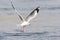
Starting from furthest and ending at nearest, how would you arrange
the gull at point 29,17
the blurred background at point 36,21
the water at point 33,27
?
the blurred background at point 36,21, the water at point 33,27, the gull at point 29,17

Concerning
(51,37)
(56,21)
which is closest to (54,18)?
(56,21)

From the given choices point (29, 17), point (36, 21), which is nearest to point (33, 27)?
point (36, 21)

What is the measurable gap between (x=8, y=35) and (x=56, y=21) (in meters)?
4.45

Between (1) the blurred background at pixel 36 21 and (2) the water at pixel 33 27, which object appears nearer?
(2) the water at pixel 33 27

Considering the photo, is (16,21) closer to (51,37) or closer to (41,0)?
(51,37)

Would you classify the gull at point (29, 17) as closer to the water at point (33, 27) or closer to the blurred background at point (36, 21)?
the water at point (33, 27)

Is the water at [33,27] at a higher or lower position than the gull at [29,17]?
lower

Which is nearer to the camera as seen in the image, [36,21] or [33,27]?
[33,27]

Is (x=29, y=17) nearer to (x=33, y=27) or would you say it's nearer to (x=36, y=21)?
(x=33, y=27)

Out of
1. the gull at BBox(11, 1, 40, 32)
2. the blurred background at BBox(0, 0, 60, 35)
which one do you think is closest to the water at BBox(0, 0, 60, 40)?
the blurred background at BBox(0, 0, 60, 35)

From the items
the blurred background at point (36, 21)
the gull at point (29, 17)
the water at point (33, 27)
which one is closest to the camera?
the gull at point (29, 17)

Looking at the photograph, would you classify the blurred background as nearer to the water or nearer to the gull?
the water

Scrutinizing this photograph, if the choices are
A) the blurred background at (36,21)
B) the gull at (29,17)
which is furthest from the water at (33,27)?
the gull at (29,17)

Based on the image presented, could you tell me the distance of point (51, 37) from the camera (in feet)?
59.8
